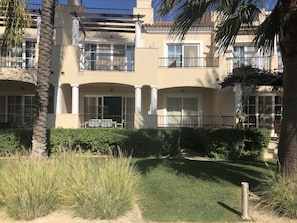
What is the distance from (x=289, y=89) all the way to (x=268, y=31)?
271 cm

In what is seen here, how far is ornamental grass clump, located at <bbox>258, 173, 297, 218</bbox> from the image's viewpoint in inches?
233

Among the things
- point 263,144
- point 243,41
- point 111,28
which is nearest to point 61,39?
point 111,28

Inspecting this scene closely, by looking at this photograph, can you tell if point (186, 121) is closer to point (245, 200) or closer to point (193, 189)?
point (193, 189)

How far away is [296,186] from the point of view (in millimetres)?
6066

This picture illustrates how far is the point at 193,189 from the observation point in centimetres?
761

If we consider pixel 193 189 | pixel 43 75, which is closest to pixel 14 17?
pixel 43 75

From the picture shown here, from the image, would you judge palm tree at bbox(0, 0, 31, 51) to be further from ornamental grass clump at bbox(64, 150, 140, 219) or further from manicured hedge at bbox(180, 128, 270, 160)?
manicured hedge at bbox(180, 128, 270, 160)

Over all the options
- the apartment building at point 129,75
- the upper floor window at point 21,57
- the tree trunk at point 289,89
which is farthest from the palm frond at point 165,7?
the upper floor window at point 21,57

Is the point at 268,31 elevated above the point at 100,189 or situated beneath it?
elevated above

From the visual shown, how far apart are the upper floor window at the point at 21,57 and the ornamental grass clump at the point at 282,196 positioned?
1542 centimetres

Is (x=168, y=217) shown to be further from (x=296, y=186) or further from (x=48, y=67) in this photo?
(x=48, y=67)

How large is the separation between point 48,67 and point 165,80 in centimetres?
900

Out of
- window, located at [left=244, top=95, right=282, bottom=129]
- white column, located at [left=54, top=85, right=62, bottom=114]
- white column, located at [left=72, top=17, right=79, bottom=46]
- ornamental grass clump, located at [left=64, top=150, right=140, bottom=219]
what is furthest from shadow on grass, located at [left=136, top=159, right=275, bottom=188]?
white column, located at [left=72, top=17, right=79, bottom=46]

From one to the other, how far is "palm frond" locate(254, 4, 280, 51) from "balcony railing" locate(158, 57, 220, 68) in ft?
34.0
